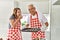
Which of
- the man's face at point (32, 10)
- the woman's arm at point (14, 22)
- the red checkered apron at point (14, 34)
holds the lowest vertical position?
the red checkered apron at point (14, 34)

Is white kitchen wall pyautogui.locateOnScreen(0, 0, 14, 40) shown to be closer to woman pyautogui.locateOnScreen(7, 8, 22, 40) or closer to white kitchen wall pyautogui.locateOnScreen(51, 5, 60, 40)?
woman pyautogui.locateOnScreen(7, 8, 22, 40)

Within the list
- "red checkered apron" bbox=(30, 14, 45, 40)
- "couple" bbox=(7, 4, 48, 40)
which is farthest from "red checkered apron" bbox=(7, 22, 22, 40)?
"red checkered apron" bbox=(30, 14, 45, 40)

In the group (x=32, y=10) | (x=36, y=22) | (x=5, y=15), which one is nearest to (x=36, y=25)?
(x=36, y=22)

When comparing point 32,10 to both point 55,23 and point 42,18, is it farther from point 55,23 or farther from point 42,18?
point 55,23

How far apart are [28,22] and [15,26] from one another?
11cm

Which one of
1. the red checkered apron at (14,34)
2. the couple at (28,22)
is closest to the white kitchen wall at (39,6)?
the couple at (28,22)

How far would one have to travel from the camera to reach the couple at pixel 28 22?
52.6 inches

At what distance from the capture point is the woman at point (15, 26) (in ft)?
4.40

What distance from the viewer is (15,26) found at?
135cm

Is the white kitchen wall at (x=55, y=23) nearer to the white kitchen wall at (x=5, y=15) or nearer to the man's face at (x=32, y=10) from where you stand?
the man's face at (x=32, y=10)

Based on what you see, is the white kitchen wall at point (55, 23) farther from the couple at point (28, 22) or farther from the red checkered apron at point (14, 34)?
the red checkered apron at point (14, 34)

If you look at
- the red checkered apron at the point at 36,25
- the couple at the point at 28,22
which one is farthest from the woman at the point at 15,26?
the red checkered apron at the point at 36,25

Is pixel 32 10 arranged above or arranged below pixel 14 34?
above

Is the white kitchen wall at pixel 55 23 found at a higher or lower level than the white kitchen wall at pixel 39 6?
lower
